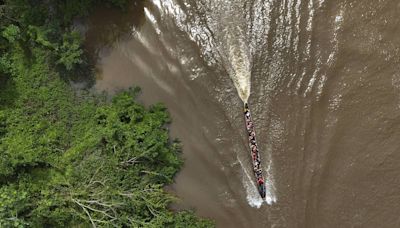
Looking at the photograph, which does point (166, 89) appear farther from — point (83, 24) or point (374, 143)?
point (374, 143)

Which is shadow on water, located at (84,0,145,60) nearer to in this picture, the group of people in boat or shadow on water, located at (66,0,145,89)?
shadow on water, located at (66,0,145,89)

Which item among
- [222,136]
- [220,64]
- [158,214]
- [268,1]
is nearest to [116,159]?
[158,214]

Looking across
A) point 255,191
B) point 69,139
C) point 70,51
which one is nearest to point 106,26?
point 70,51

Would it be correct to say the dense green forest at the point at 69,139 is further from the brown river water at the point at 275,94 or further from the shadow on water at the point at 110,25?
the brown river water at the point at 275,94

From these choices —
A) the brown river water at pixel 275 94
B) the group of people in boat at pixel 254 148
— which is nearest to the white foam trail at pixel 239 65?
the brown river water at pixel 275 94

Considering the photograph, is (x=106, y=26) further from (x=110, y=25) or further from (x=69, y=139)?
(x=69, y=139)

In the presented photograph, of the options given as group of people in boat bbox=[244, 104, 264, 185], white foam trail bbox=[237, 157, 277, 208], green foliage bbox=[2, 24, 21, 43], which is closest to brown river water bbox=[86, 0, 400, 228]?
white foam trail bbox=[237, 157, 277, 208]
